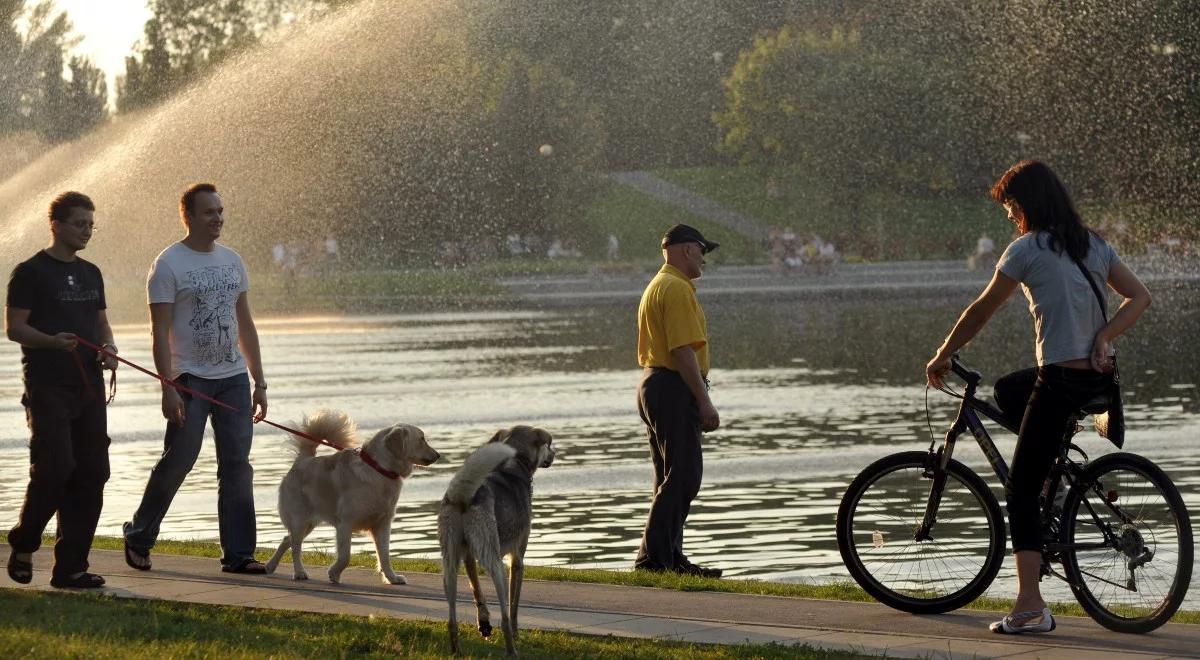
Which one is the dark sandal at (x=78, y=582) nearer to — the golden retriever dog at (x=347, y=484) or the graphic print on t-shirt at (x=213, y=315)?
the golden retriever dog at (x=347, y=484)

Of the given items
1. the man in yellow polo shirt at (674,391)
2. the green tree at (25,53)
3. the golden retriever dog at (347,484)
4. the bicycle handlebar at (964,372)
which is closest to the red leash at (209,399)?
the golden retriever dog at (347,484)

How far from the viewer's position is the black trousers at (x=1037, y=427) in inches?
308

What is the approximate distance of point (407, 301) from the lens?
167ft

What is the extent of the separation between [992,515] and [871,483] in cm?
56

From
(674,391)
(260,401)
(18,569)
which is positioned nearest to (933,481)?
(674,391)

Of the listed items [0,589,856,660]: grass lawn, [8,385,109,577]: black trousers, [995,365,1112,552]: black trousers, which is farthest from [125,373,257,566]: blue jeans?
[995,365,1112,552]: black trousers

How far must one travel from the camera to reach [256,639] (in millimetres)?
7539

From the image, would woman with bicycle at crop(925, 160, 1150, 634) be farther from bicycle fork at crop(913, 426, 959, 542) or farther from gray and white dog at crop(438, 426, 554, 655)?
gray and white dog at crop(438, 426, 554, 655)

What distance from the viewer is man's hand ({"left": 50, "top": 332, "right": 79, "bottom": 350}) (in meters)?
8.98

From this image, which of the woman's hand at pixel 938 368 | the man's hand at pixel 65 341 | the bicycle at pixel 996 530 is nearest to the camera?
the bicycle at pixel 996 530

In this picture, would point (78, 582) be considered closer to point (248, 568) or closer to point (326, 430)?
point (248, 568)

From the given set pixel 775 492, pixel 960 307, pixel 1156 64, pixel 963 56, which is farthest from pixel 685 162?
pixel 775 492

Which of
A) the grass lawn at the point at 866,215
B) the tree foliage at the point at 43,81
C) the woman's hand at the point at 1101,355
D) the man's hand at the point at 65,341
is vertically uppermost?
the tree foliage at the point at 43,81

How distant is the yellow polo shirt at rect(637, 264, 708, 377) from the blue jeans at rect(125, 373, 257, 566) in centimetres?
212
